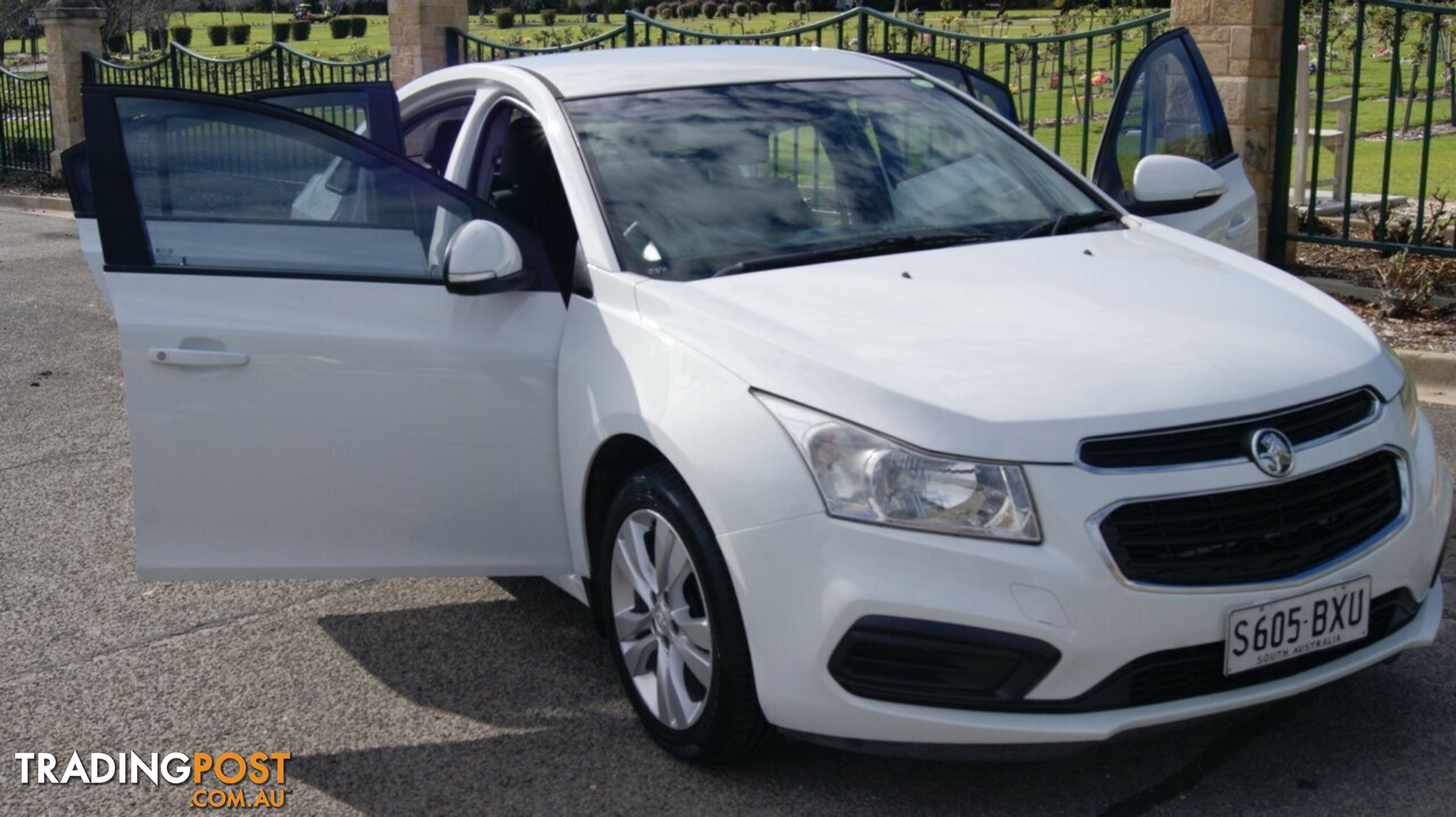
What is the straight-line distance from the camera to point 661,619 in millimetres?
3807

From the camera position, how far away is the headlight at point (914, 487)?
10.4 ft

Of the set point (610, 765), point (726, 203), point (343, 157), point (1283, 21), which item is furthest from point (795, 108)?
point (1283, 21)

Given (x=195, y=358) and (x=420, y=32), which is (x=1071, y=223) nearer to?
(x=195, y=358)

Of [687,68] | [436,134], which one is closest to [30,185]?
[436,134]

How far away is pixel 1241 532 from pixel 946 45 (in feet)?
36.0

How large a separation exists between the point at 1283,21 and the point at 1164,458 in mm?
6974

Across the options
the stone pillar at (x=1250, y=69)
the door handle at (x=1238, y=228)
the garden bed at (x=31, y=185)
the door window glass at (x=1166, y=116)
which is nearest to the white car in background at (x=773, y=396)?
the door handle at (x=1238, y=228)

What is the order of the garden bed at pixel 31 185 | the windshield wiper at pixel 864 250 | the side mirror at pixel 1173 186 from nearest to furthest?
the windshield wiper at pixel 864 250, the side mirror at pixel 1173 186, the garden bed at pixel 31 185

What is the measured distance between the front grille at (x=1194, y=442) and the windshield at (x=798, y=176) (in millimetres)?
1154

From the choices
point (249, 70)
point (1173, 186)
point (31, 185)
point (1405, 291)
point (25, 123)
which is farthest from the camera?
point (25, 123)

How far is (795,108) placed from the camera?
187 inches

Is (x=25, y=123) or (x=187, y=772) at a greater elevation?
(x=25, y=123)

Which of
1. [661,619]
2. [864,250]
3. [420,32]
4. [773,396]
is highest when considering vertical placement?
[420,32]

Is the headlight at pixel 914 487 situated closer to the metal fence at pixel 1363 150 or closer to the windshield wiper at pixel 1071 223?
the windshield wiper at pixel 1071 223
